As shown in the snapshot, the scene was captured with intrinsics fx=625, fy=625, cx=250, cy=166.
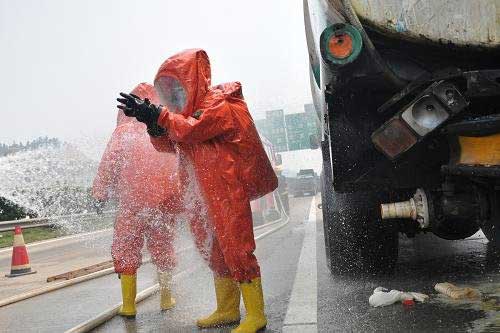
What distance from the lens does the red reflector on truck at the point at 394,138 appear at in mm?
3035

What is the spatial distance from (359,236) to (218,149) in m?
1.71

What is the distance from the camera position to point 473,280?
15.7 ft

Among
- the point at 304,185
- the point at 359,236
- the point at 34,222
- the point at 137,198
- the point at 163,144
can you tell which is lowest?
the point at 304,185

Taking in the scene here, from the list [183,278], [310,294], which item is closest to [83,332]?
[310,294]

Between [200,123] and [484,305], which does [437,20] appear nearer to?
[200,123]

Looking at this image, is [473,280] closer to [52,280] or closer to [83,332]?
[83,332]

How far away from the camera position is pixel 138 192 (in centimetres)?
478

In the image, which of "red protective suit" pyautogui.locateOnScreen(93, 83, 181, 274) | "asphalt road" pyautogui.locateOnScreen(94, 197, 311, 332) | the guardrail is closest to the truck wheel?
"asphalt road" pyautogui.locateOnScreen(94, 197, 311, 332)

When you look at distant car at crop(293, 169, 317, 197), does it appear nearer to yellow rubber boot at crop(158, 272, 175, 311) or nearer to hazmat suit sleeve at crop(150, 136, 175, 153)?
yellow rubber boot at crop(158, 272, 175, 311)

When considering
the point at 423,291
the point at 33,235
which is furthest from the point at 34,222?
the point at 423,291

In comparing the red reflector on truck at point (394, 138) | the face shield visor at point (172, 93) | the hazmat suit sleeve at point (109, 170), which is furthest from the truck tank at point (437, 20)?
the hazmat suit sleeve at point (109, 170)

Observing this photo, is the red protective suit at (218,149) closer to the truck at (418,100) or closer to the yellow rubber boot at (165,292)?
the truck at (418,100)

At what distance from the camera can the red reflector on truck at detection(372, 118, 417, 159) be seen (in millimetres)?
3035

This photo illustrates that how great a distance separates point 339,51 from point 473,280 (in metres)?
2.56
